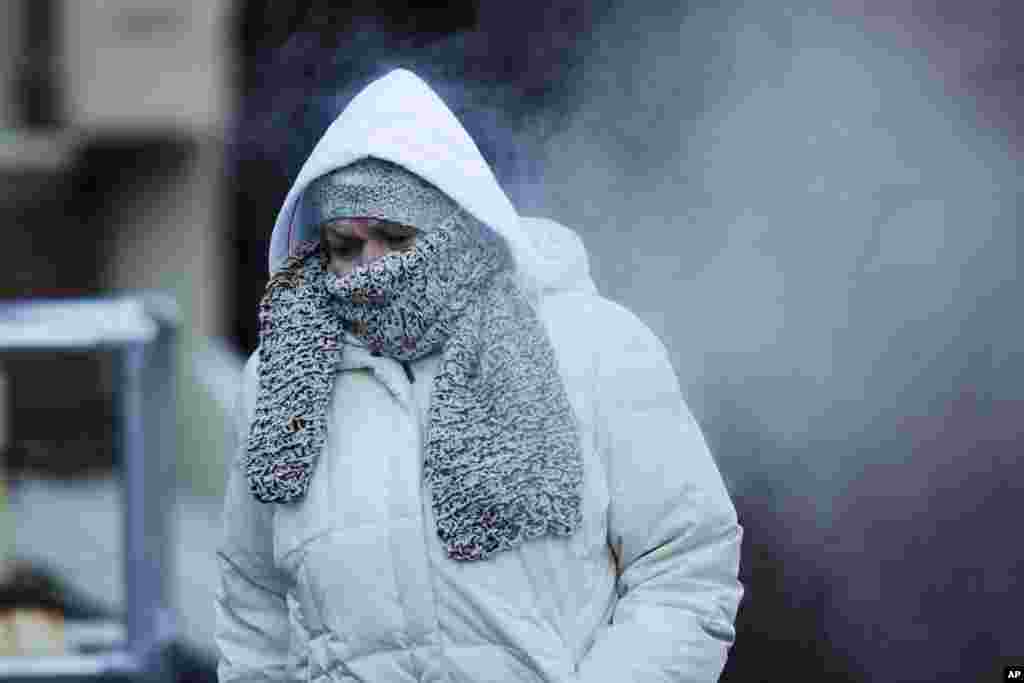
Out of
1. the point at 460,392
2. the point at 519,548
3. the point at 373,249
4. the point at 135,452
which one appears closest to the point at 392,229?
the point at 373,249

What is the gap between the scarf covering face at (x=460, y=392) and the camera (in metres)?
2.58

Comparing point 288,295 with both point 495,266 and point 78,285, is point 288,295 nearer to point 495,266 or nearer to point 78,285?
point 495,266

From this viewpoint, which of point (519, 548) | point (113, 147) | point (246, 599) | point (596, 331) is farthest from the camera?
point (113, 147)

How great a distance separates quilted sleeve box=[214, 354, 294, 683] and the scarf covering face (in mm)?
165

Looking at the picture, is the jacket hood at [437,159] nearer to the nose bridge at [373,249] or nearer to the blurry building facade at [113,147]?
the nose bridge at [373,249]

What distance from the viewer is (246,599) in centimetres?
287

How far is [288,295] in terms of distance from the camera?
2.78m

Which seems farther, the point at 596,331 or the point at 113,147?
the point at 113,147

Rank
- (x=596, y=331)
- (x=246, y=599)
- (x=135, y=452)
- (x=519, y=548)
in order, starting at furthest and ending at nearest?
(x=135, y=452), (x=246, y=599), (x=596, y=331), (x=519, y=548)

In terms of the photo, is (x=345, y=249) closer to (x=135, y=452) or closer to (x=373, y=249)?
(x=373, y=249)

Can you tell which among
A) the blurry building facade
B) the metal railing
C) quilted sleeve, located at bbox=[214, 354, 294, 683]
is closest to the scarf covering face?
quilted sleeve, located at bbox=[214, 354, 294, 683]

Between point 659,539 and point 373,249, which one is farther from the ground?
point 373,249

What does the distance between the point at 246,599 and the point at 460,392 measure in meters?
0.55

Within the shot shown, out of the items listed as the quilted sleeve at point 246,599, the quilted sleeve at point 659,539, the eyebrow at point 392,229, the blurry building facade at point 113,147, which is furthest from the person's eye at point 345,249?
the blurry building facade at point 113,147
